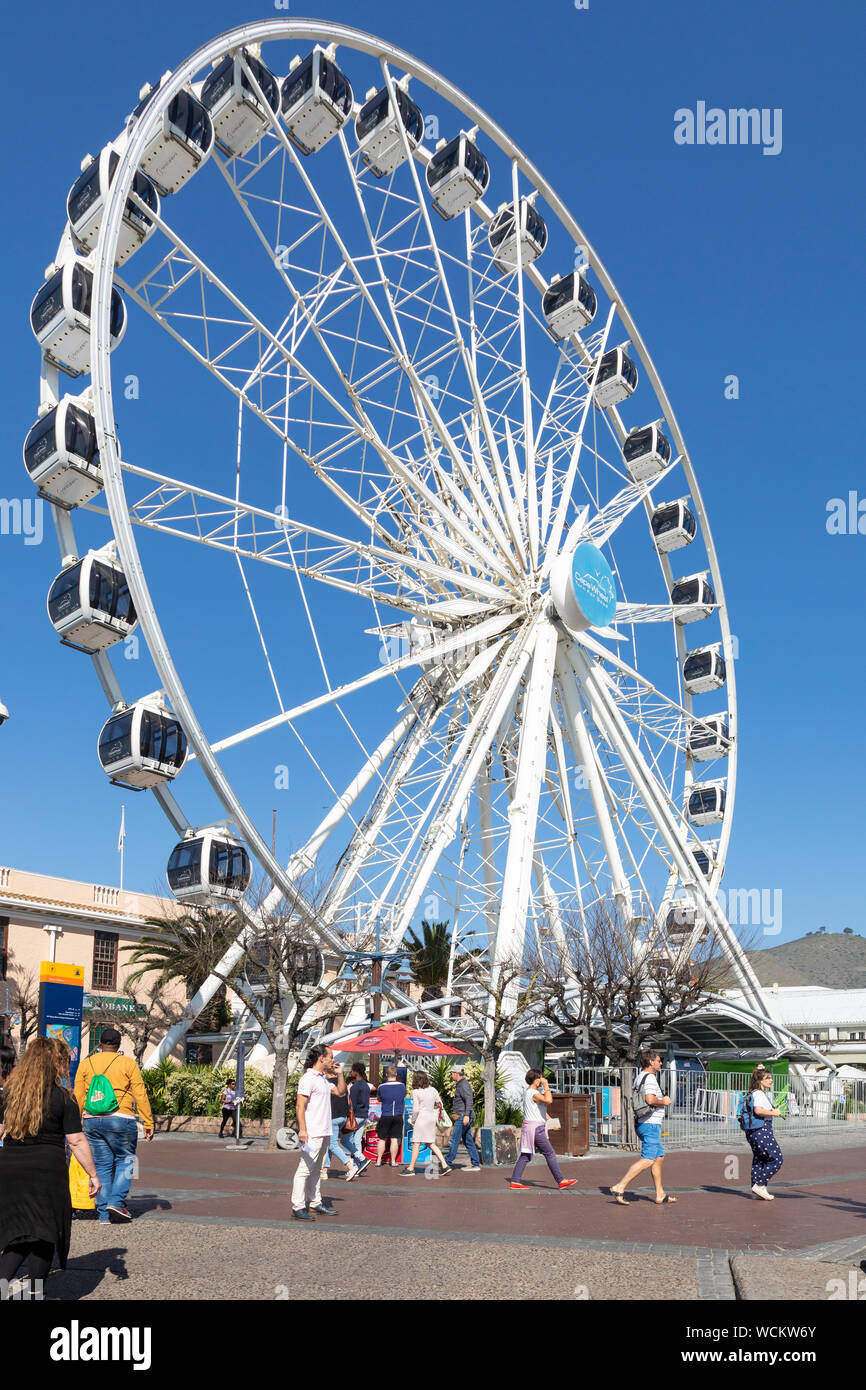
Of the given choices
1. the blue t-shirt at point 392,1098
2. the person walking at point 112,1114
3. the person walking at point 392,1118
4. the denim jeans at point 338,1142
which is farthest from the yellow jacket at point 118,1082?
the person walking at point 392,1118

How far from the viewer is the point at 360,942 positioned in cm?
2833

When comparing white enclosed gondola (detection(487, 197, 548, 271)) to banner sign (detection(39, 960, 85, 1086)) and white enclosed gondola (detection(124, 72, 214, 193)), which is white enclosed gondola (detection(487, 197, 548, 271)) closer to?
white enclosed gondola (detection(124, 72, 214, 193))

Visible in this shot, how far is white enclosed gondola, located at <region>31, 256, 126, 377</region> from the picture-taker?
69.1 feet

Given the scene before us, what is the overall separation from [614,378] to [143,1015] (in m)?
25.5

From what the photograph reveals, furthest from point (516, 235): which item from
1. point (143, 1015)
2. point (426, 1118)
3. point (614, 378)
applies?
point (143, 1015)

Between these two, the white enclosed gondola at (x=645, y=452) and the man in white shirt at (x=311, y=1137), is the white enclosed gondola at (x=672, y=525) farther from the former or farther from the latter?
the man in white shirt at (x=311, y=1137)

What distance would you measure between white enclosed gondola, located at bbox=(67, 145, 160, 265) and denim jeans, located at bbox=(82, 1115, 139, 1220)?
1567 centimetres

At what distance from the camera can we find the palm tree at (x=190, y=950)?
32.9m

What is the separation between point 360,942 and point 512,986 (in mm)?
4280

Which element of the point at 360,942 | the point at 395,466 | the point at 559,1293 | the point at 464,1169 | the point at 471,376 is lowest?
the point at 464,1169

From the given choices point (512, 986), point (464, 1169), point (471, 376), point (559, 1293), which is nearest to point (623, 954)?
point (512, 986)

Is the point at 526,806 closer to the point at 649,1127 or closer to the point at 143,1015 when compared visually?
the point at 649,1127
